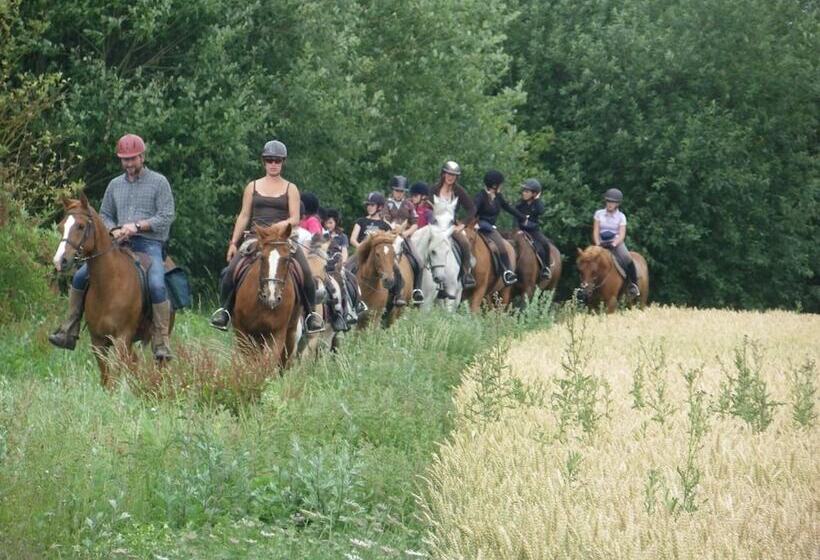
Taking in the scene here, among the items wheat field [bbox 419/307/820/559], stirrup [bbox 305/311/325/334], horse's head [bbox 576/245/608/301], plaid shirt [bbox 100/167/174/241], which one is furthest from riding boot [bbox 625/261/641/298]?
wheat field [bbox 419/307/820/559]

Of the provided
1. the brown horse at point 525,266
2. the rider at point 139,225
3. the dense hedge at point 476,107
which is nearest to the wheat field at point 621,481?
the rider at point 139,225

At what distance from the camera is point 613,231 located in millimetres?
28844

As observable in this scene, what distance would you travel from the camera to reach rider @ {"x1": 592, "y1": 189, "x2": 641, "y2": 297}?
2862cm

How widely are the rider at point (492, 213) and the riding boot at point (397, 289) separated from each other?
4.43 meters

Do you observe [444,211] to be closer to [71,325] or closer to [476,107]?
[71,325]

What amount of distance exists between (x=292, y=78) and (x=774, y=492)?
20818mm

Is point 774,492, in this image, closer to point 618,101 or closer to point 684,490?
point 684,490

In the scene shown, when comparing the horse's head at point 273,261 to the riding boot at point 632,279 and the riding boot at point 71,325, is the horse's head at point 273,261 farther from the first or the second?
the riding boot at point 632,279

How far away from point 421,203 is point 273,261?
11.2 m

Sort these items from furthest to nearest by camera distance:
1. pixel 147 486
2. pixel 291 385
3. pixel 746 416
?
pixel 291 385 → pixel 746 416 → pixel 147 486

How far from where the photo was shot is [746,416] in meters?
10.4

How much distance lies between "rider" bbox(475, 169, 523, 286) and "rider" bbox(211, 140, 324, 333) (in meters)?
9.60

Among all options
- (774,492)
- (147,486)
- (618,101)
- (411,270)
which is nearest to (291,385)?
(147,486)

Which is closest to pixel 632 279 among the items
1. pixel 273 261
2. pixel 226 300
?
pixel 226 300
